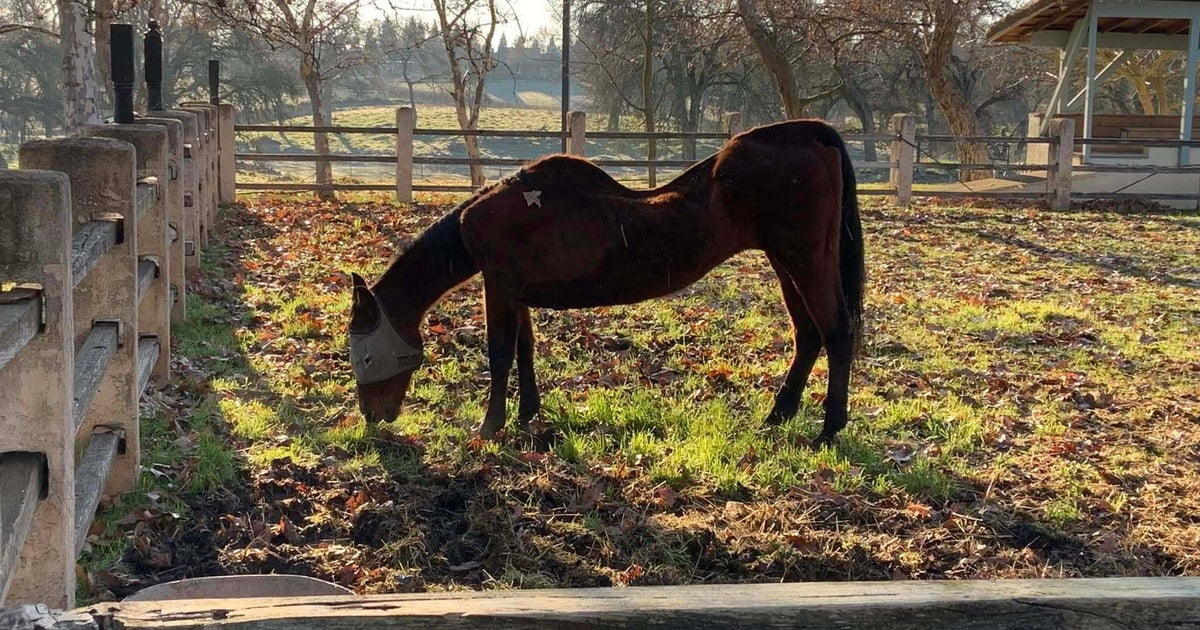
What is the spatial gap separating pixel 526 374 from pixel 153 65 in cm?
450

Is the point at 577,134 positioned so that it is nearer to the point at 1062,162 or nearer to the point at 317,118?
the point at 317,118

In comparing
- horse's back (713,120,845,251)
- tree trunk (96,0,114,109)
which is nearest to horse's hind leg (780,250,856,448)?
horse's back (713,120,845,251)

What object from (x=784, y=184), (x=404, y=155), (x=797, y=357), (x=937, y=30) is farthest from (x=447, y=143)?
(x=784, y=184)

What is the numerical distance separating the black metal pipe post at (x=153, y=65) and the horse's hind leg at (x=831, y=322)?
535 centimetres

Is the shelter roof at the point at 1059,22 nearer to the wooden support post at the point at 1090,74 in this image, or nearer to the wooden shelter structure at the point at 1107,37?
the wooden shelter structure at the point at 1107,37

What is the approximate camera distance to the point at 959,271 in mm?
10031

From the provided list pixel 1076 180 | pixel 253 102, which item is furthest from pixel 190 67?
pixel 1076 180

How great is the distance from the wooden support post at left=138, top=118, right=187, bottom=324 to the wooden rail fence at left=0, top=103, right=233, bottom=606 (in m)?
1.23

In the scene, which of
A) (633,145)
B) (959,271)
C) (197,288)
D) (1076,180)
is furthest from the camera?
(633,145)

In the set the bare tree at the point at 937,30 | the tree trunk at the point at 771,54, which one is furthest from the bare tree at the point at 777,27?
the bare tree at the point at 937,30

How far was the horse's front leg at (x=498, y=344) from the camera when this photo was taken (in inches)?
192

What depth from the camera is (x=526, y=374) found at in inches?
201

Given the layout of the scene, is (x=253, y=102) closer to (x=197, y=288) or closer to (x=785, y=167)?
(x=197, y=288)

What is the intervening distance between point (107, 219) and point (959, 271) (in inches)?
330
